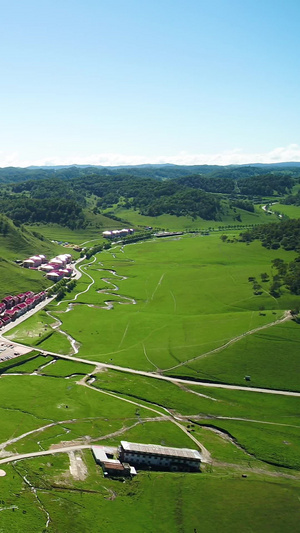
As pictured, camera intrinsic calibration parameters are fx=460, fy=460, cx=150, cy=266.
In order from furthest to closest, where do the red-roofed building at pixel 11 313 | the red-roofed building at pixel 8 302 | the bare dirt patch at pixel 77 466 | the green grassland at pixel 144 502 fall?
the red-roofed building at pixel 8 302 → the red-roofed building at pixel 11 313 → the bare dirt patch at pixel 77 466 → the green grassland at pixel 144 502

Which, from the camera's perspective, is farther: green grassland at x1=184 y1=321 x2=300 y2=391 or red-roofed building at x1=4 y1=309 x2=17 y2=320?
red-roofed building at x1=4 y1=309 x2=17 y2=320

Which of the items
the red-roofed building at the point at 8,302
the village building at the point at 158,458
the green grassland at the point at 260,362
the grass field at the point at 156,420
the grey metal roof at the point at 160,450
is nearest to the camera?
the grass field at the point at 156,420

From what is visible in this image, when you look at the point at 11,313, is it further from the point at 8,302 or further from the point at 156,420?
the point at 156,420

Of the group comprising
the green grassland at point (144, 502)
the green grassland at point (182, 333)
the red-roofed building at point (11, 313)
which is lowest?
the green grassland at point (144, 502)

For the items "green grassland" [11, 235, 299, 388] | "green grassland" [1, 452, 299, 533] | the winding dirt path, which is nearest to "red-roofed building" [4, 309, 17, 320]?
"green grassland" [11, 235, 299, 388]

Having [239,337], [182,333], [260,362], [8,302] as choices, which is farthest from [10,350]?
[260,362]

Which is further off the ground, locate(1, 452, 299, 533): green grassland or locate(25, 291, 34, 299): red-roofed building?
locate(25, 291, 34, 299): red-roofed building

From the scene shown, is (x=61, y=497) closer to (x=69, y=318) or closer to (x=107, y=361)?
(x=107, y=361)

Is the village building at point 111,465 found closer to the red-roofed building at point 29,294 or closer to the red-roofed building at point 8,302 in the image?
the red-roofed building at point 8,302

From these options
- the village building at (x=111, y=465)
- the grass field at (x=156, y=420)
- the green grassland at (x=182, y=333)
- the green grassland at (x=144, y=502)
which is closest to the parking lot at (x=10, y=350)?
the grass field at (x=156, y=420)

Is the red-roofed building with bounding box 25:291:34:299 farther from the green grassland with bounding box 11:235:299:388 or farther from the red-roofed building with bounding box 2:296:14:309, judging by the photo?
the green grassland with bounding box 11:235:299:388
